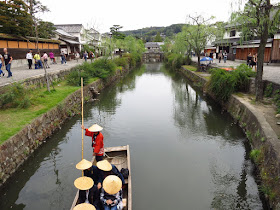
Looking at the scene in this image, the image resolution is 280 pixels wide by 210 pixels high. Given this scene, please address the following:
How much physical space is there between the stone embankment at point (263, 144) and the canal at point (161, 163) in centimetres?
51

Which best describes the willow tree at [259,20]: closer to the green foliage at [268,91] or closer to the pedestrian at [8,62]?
the green foliage at [268,91]

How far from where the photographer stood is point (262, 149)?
7020mm

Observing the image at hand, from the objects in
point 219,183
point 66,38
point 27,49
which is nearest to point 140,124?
point 219,183

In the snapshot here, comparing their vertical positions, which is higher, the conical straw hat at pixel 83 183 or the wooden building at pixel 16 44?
the wooden building at pixel 16 44

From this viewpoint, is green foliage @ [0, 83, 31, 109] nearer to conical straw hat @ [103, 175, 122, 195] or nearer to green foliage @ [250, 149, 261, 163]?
conical straw hat @ [103, 175, 122, 195]

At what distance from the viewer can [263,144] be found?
7.15m

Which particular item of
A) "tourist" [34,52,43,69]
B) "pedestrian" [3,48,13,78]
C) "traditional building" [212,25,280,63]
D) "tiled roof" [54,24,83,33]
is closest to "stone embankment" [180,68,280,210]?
"traditional building" [212,25,280,63]

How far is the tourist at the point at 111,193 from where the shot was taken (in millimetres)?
4566

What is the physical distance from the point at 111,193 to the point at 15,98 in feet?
25.3

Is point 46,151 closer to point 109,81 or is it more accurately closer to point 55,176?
point 55,176

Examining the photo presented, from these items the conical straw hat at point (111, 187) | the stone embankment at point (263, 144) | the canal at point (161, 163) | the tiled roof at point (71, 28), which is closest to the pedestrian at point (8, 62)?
the canal at point (161, 163)

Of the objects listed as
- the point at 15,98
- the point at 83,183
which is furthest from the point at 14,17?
the point at 83,183

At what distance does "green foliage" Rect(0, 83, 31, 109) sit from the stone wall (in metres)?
1.24

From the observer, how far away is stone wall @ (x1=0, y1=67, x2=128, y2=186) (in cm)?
659
